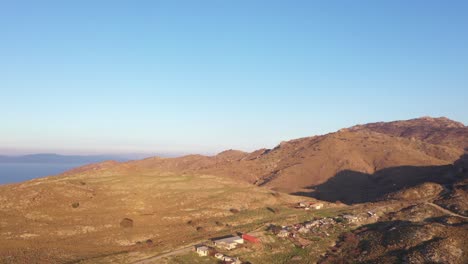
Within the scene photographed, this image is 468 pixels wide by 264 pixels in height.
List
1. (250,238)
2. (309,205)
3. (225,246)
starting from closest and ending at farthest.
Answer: (225,246) → (250,238) → (309,205)

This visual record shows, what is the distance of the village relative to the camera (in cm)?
5055

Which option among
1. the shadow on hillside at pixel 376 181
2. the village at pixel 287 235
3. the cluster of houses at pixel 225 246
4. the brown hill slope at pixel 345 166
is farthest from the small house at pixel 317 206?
the brown hill slope at pixel 345 166

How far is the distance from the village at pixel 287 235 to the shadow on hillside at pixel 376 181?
44603 millimetres

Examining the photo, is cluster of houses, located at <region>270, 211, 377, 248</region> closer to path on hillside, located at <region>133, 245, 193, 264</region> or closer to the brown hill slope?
path on hillside, located at <region>133, 245, 193, 264</region>

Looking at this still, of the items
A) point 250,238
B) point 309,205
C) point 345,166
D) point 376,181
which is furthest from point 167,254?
point 345,166

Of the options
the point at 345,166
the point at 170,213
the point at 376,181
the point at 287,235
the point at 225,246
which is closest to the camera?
the point at 225,246

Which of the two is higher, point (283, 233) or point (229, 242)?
point (229, 242)

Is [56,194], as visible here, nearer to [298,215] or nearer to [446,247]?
[298,215]

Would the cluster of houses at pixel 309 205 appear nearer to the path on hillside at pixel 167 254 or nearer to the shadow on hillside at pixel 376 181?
the shadow on hillside at pixel 376 181

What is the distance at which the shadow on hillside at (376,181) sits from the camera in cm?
11819

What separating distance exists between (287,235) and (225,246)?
12.5m

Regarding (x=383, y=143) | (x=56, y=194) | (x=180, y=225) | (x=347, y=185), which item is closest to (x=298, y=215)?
(x=180, y=225)

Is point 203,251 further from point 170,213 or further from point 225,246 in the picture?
point 170,213

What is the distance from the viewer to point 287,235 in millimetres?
60938
